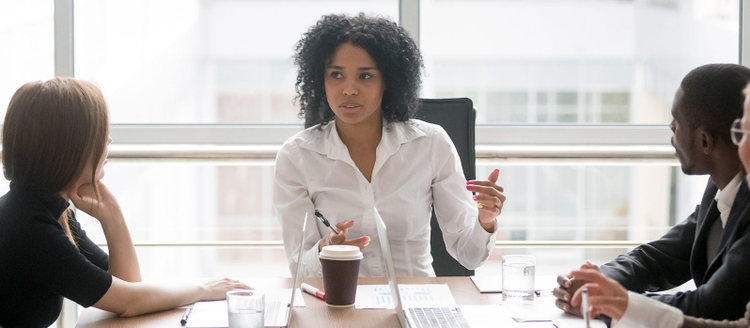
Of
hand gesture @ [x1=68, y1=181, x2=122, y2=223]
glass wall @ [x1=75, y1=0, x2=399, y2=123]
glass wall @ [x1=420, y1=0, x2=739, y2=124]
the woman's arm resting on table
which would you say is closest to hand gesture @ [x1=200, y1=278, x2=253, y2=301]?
the woman's arm resting on table

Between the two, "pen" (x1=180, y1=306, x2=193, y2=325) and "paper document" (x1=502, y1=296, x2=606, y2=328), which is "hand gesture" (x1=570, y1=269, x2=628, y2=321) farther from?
"pen" (x1=180, y1=306, x2=193, y2=325)

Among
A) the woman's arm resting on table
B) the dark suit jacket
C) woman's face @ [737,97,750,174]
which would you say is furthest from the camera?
the woman's arm resting on table

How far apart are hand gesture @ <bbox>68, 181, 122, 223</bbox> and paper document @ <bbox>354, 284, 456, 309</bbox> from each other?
631 millimetres

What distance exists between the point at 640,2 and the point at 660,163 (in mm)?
742

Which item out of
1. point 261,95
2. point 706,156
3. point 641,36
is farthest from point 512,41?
Result: point 706,156

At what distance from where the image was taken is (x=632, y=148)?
9.43 ft

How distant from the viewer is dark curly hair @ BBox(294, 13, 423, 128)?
215 centimetres

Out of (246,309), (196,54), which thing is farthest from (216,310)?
(196,54)

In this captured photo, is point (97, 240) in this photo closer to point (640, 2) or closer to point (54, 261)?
point (54, 261)

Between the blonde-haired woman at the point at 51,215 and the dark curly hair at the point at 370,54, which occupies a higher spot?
the dark curly hair at the point at 370,54

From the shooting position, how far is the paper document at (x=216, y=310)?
134 cm

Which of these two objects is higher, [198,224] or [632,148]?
[632,148]

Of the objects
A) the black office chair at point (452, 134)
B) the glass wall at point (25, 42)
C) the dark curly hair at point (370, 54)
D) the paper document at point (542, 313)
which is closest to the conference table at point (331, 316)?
the paper document at point (542, 313)

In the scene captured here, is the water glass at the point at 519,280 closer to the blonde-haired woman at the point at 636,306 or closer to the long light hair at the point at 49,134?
the blonde-haired woman at the point at 636,306
